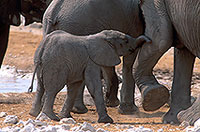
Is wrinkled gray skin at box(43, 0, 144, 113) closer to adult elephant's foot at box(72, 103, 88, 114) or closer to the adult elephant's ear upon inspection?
adult elephant's foot at box(72, 103, 88, 114)

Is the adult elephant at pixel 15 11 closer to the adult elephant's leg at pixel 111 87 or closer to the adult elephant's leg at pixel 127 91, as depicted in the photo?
the adult elephant's leg at pixel 111 87

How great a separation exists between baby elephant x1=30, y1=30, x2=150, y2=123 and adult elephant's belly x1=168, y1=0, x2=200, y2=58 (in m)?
0.46

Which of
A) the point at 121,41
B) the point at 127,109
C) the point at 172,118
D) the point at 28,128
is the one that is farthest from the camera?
the point at 127,109

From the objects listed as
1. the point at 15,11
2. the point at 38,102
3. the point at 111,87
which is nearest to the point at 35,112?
the point at 38,102

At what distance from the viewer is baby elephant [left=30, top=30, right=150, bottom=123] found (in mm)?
4805

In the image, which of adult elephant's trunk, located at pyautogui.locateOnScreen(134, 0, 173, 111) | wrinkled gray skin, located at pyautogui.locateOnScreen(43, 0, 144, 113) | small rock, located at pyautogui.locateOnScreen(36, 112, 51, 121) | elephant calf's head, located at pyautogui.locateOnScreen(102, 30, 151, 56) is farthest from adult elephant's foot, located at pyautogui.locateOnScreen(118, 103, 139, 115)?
small rock, located at pyautogui.locateOnScreen(36, 112, 51, 121)

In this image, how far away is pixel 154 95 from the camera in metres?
5.00

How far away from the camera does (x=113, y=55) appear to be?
504cm

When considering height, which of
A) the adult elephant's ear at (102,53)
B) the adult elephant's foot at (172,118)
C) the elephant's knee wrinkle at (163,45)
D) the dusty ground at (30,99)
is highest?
the elephant's knee wrinkle at (163,45)

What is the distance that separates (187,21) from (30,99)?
9.35 ft

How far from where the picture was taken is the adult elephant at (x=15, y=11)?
291 inches

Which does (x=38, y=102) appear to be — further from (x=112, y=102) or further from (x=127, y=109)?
(x=112, y=102)

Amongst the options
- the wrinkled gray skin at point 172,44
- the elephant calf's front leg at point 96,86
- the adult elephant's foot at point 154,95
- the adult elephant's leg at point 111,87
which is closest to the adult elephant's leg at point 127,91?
the adult elephant's leg at point 111,87

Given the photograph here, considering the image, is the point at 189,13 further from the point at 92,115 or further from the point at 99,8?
the point at 92,115
